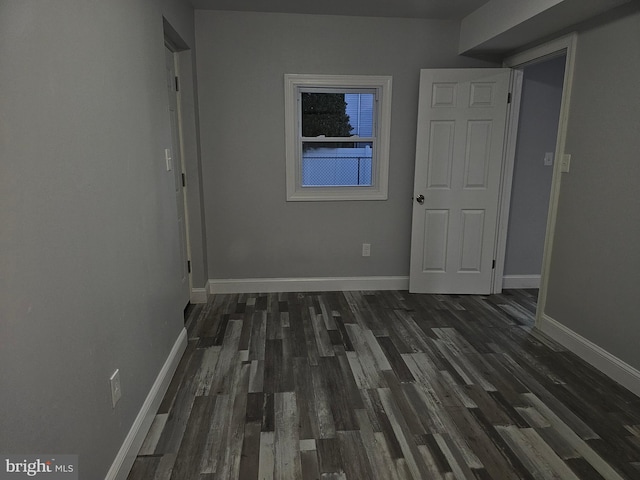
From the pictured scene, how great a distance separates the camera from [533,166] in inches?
153

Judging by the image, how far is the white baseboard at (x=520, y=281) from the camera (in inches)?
162

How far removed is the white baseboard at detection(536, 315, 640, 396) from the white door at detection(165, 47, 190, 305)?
2.79 meters

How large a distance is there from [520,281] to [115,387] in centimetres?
382

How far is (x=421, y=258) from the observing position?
393cm

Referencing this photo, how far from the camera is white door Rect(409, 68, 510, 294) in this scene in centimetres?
360

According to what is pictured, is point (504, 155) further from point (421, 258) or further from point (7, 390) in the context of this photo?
point (7, 390)

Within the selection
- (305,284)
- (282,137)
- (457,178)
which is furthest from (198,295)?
(457,178)

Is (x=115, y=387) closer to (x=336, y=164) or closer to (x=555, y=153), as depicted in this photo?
(x=336, y=164)

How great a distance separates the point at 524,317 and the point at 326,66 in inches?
110

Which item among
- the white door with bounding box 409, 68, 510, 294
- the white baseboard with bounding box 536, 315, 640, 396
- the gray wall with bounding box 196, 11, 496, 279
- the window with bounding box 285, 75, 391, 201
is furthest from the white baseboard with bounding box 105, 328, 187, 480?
the white baseboard with bounding box 536, 315, 640, 396

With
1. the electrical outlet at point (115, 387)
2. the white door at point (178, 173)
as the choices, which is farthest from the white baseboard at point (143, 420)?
the white door at point (178, 173)

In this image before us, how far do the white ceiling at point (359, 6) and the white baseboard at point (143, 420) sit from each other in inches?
107

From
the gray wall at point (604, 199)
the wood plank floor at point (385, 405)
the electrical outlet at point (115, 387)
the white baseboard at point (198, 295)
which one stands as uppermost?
the gray wall at point (604, 199)

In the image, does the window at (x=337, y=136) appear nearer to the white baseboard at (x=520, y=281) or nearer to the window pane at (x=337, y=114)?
the window pane at (x=337, y=114)
